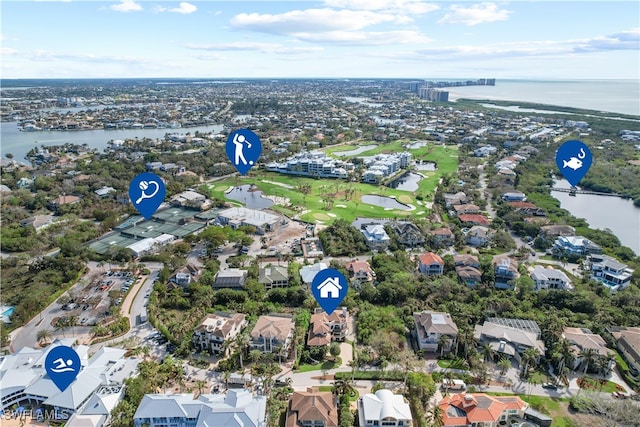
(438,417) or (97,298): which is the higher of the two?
(438,417)

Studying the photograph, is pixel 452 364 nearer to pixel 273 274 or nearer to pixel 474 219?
pixel 273 274

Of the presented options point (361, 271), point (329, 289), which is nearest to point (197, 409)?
point (329, 289)

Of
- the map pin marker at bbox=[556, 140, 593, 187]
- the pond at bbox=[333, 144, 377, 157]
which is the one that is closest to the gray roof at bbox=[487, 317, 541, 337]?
the map pin marker at bbox=[556, 140, 593, 187]

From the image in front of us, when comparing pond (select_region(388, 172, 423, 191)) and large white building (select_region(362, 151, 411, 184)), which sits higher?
large white building (select_region(362, 151, 411, 184))

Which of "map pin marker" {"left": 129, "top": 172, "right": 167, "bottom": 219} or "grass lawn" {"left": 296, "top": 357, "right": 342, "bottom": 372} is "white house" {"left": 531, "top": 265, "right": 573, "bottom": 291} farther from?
"map pin marker" {"left": 129, "top": 172, "right": 167, "bottom": 219}

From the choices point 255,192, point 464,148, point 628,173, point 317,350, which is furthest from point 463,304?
point 464,148

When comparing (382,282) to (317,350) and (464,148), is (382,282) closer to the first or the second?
(317,350)
